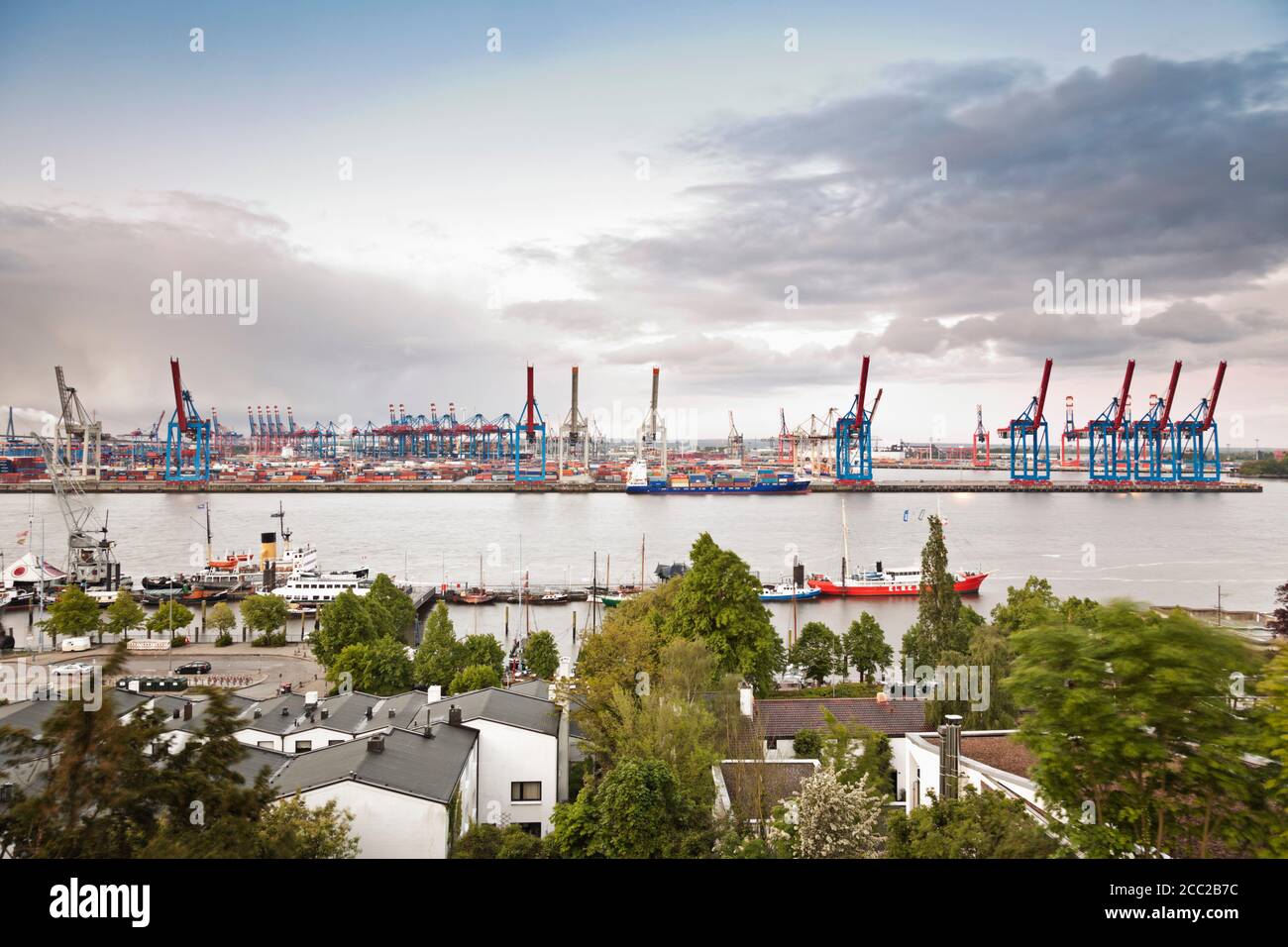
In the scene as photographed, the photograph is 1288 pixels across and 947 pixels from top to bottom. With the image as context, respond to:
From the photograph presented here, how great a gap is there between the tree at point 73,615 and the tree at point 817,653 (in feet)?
23.1

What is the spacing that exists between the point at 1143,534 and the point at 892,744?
55.8 ft

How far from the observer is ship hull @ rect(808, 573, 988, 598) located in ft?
42.1

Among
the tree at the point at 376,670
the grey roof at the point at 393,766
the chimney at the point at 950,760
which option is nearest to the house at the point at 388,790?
the grey roof at the point at 393,766

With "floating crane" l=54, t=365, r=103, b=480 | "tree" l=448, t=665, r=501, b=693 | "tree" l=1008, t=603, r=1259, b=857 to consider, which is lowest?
"tree" l=448, t=665, r=501, b=693

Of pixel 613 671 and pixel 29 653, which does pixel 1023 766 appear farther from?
pixel 29 653

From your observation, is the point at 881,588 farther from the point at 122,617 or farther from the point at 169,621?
the point at 122,617

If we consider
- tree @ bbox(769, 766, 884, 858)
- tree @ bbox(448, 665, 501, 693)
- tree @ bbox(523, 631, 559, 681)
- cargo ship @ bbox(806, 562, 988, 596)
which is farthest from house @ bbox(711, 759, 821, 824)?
cargo ship @ bbox(806, 562, 988, 596)

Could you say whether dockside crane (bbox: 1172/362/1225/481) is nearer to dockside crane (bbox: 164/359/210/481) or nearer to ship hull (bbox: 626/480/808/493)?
ship hull (bbox: 626/480/808/493)

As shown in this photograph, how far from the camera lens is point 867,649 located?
735 cm

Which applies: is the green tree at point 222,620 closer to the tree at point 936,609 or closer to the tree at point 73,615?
the tree at point 73,615

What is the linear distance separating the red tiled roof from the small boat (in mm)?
7344

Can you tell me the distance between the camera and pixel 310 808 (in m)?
2.86
